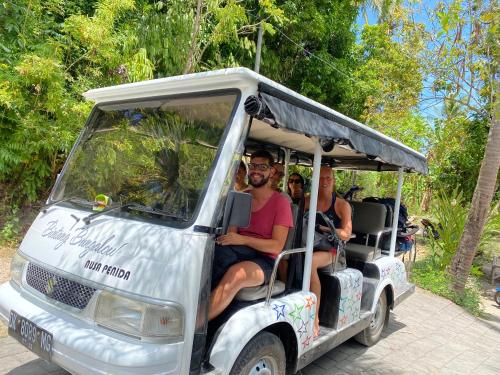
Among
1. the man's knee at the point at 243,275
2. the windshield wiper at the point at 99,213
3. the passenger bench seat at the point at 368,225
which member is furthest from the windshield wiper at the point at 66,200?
the passenger bench seat at the point at 368,225

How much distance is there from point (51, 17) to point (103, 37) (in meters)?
1.40

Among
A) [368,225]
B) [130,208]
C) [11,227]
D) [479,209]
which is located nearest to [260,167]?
[130,208]

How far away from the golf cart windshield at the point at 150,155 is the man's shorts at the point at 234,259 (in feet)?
1.80

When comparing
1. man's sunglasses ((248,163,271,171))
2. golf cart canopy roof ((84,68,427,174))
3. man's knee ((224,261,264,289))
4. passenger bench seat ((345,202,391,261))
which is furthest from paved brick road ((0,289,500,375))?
golf cart canopy roof ((84,68,427,174))

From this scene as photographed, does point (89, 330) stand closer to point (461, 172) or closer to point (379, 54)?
point (461, 172)

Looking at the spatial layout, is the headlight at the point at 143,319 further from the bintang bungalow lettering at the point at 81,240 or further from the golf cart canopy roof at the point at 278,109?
the golf cart canopy roof at the point at 278,109

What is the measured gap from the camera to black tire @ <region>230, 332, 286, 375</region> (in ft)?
8.65

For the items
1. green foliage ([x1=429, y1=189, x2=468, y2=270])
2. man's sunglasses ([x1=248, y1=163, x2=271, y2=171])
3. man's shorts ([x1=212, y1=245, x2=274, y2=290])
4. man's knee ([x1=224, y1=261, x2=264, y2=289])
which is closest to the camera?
man's knee ([x1=224, y1=261, x2=264, y2=289])

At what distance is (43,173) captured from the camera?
21.1 ft

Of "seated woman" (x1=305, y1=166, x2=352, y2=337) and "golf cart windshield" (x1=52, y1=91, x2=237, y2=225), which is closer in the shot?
"golf cart windshield" (x1=52, y1=91, x2=237, y2=225)

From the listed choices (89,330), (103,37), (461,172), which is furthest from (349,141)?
(461,172)

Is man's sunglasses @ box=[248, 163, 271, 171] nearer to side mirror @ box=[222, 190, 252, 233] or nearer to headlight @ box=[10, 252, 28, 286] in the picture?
side mirror @ box=[222, 190, 252, 233]

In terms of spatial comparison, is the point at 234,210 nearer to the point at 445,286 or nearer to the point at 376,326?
the point at 376,326

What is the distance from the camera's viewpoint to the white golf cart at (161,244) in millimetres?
2336
